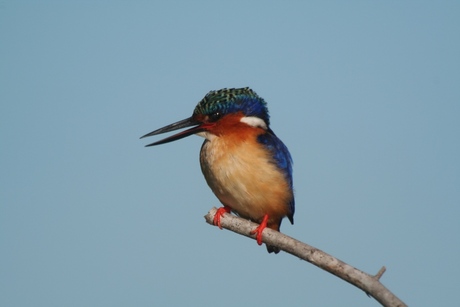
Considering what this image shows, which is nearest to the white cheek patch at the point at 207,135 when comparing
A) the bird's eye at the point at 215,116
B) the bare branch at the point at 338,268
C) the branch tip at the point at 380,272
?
the bird's eye at the point at 215,116

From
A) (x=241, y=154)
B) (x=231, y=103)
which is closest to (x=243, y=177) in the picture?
(x=241, y=154)

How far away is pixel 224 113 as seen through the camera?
252 inches

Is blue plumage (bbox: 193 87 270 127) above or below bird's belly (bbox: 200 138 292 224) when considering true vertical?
above

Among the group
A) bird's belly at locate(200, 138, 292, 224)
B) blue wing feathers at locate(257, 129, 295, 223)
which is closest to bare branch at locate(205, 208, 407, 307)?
bird's belly at locate(200, 138, 292, 224)

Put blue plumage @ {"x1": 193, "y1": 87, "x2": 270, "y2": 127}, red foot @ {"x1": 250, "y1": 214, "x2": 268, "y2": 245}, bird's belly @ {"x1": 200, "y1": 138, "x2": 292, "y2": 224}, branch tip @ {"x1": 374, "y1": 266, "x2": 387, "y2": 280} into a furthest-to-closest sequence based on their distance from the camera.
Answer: blue plumage @ {"x1": 193, "y1": 87, "x2": 270, "y2": 127} → bird's belly @ {"x1": 200, "y1": 138, "x2": 292, "y2": 224} → red foot @ {"x1": 250, "y1": 214, "x2": 268, "y2": 245} → branch tip @ {"x1": 374, "y1": 266, "x2": 387, "y2": 280}

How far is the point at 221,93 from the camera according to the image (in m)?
6.44

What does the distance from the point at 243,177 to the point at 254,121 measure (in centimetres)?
58

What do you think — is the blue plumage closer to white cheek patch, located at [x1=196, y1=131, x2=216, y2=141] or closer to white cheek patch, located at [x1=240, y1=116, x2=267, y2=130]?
white cheek patch, located at [x1=240, y1=116, x2=267, y2=130]

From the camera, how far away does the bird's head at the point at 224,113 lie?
640 cm

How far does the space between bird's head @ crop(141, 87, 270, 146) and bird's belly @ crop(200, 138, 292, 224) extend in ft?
0.48

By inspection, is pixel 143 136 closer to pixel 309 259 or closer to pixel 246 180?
pixel 246 180

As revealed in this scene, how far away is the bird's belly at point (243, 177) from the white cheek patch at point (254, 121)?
0.78 feet

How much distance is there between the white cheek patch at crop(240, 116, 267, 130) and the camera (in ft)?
21.2

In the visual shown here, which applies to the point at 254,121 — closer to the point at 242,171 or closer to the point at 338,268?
the point at 242,171
